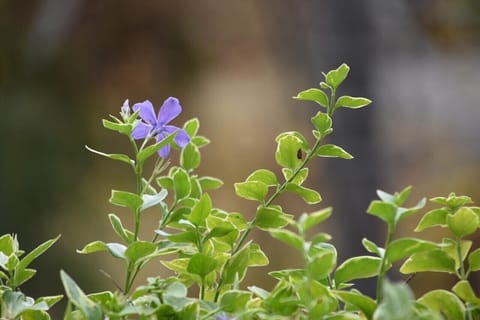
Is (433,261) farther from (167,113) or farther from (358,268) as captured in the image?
(167,113)

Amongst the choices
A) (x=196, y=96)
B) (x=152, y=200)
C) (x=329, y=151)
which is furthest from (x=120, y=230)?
(x=196, y=96)

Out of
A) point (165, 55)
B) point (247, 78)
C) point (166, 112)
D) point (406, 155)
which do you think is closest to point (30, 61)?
point (165, 55)

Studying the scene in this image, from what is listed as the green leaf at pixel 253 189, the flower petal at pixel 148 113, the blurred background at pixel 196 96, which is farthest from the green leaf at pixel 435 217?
the blurred background at pixel 196 96

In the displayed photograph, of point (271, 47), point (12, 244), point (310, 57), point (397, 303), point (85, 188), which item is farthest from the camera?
point (271, 47)

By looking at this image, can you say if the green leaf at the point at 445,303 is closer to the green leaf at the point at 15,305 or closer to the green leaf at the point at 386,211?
the green leaf at the point at 386,211

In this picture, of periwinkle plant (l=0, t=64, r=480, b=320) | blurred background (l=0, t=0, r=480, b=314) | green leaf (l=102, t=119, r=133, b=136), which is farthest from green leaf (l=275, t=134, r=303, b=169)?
blurred background (l=0, t=0, r=480, b=314)

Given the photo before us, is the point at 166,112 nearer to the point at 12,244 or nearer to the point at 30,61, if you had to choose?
the point at 12,244
